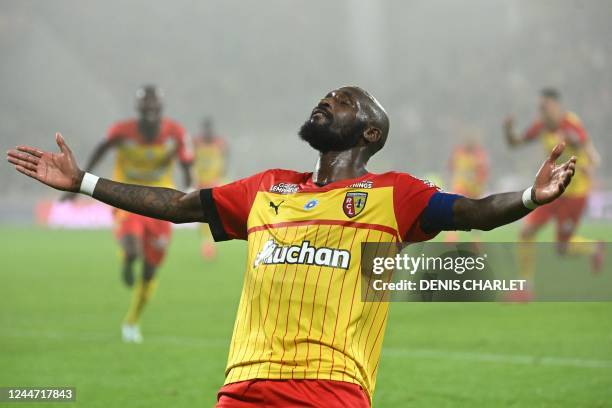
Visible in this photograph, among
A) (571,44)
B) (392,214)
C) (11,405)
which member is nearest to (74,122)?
(571,44)

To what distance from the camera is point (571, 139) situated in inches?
478

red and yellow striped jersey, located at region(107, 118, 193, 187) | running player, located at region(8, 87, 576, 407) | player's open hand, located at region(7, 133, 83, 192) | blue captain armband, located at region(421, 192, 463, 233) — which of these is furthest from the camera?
red and yellow striped jersey, located at region(107, 118, 193, 187)

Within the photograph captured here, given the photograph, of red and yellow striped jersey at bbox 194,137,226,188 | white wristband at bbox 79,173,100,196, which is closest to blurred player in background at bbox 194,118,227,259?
red and yellow striped jersey at bbox 194,137,226,188

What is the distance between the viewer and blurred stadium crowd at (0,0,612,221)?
39000 millimetres

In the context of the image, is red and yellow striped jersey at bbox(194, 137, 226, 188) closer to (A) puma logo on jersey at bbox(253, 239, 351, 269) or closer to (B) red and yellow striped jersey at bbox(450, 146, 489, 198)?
(B) red and yellow striped jersey at bbox(450, 146, 489, 198)

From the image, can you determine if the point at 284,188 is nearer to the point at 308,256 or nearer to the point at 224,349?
the point at 308,256

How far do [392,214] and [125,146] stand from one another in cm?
711

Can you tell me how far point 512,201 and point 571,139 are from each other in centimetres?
913

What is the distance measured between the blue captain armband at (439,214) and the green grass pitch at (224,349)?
2800 millimetres

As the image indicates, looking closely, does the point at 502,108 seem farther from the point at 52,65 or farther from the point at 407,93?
the point at 52,65

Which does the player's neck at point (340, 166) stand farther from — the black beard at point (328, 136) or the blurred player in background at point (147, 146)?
the blurred player in background at point (147, 146)

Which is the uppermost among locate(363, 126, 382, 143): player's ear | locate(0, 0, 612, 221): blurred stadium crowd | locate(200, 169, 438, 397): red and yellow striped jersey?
locate(0, 0, 612, 221): blurred stadium crowd

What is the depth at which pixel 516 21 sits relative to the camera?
41656 millimetres

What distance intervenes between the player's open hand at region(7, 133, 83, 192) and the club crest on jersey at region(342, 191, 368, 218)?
1.14m
